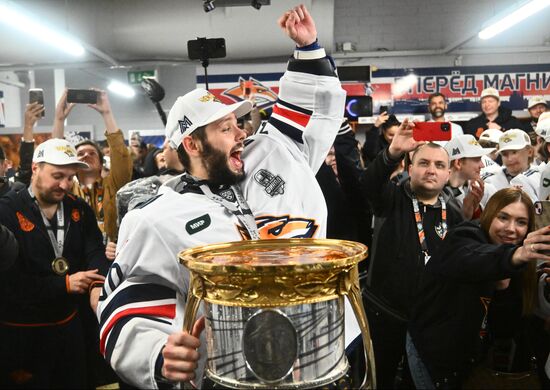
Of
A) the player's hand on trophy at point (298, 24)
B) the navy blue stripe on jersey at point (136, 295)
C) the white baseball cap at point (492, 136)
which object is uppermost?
the player's hand on trophy at point (298, 24)

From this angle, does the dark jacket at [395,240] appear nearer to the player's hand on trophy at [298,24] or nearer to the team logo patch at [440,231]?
the team logo patch at [440,231]

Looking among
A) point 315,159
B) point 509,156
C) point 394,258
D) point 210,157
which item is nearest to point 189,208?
point 210,157

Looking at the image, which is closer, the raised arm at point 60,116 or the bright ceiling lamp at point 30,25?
the raised arm at point 60,116

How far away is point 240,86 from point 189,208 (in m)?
7.39

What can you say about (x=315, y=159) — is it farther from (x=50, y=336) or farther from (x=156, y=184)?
(x=50, y=336)

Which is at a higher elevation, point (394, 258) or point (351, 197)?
point (351, 197)

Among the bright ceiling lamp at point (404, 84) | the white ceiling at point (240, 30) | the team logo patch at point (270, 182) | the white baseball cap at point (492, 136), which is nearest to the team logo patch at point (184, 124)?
the team logo patch at point (270, 182)

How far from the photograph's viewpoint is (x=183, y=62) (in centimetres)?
823

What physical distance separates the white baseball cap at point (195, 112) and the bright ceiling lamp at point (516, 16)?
5.74 m

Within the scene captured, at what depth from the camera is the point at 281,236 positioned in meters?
1.37

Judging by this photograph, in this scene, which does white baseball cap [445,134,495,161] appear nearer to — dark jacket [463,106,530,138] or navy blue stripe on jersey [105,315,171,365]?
dark jacket [463,106,530,138]

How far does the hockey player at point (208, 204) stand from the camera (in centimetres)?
Answer: 100

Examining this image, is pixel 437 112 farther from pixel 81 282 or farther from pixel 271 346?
pixel 271 346

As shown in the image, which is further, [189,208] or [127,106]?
[127,106]
